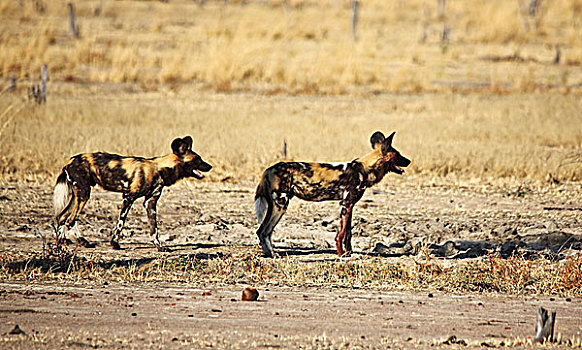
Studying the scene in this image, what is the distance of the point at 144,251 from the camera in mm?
10023

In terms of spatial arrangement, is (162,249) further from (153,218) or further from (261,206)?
(261,206)

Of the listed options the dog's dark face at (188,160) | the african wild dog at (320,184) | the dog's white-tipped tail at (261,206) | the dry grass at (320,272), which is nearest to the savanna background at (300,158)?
the dry grass at (320,272)

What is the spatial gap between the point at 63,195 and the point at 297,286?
9.15 ft

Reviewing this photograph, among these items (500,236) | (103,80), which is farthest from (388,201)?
(103,80)

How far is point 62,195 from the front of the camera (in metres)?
9.91

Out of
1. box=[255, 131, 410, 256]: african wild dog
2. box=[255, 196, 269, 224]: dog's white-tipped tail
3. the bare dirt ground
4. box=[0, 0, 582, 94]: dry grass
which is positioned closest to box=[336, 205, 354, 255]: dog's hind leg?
box=[255, 131, 410, 256]: african wild dog

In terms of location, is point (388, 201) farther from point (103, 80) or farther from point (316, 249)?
point (103, 80)

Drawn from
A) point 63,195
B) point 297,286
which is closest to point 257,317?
point 297,286

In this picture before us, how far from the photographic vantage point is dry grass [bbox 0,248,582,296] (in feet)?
29.2

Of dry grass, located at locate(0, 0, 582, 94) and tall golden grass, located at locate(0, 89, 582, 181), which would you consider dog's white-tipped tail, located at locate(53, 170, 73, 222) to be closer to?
tall golden grass, located at locate(0, 89, 582, 181)

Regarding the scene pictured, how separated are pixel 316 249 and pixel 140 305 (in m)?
3.10

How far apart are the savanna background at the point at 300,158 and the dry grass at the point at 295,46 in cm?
12

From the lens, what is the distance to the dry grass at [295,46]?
2552cm

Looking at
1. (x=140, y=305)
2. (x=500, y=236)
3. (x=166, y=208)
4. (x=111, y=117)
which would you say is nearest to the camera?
(x=140, y=305)
